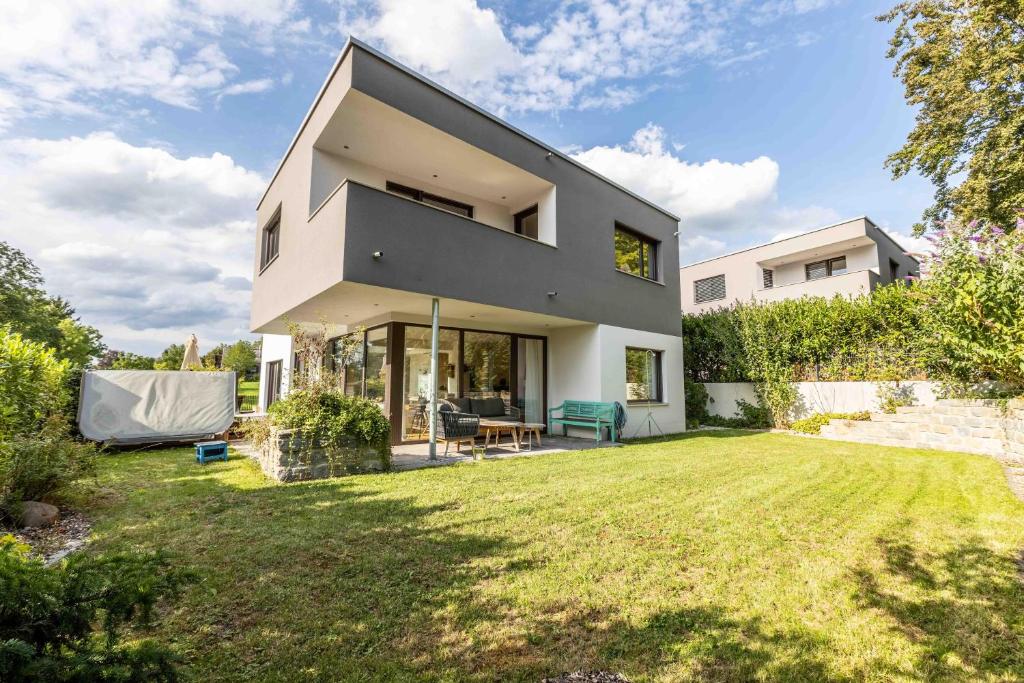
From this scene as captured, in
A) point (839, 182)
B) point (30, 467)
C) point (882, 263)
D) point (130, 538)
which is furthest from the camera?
point (882, 263)

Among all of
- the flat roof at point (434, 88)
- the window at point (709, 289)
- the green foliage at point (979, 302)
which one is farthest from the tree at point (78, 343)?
the window at point (709, 289)

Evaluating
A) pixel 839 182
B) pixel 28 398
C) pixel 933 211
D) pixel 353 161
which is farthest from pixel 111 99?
pixel 933 211

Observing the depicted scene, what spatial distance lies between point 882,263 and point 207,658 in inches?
996

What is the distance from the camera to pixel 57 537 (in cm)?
425

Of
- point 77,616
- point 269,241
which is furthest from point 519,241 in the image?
point 77,616

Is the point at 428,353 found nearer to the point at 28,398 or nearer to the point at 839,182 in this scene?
the point at 28,398

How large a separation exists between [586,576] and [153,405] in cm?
1075

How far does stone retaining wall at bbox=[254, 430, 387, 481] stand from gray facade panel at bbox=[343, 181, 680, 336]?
2669 millimetres

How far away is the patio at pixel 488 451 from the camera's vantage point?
802 centimetres

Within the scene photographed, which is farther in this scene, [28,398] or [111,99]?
[111,99]

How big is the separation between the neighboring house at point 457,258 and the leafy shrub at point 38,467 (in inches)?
151

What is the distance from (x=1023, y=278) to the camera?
7621 mm

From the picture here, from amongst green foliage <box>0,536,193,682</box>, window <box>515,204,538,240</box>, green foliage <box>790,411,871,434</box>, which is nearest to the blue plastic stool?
green foliage <box>0,536,193,682</box>

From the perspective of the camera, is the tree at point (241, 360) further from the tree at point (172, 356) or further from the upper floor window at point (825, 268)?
the upper floor window at point (825, 268)
